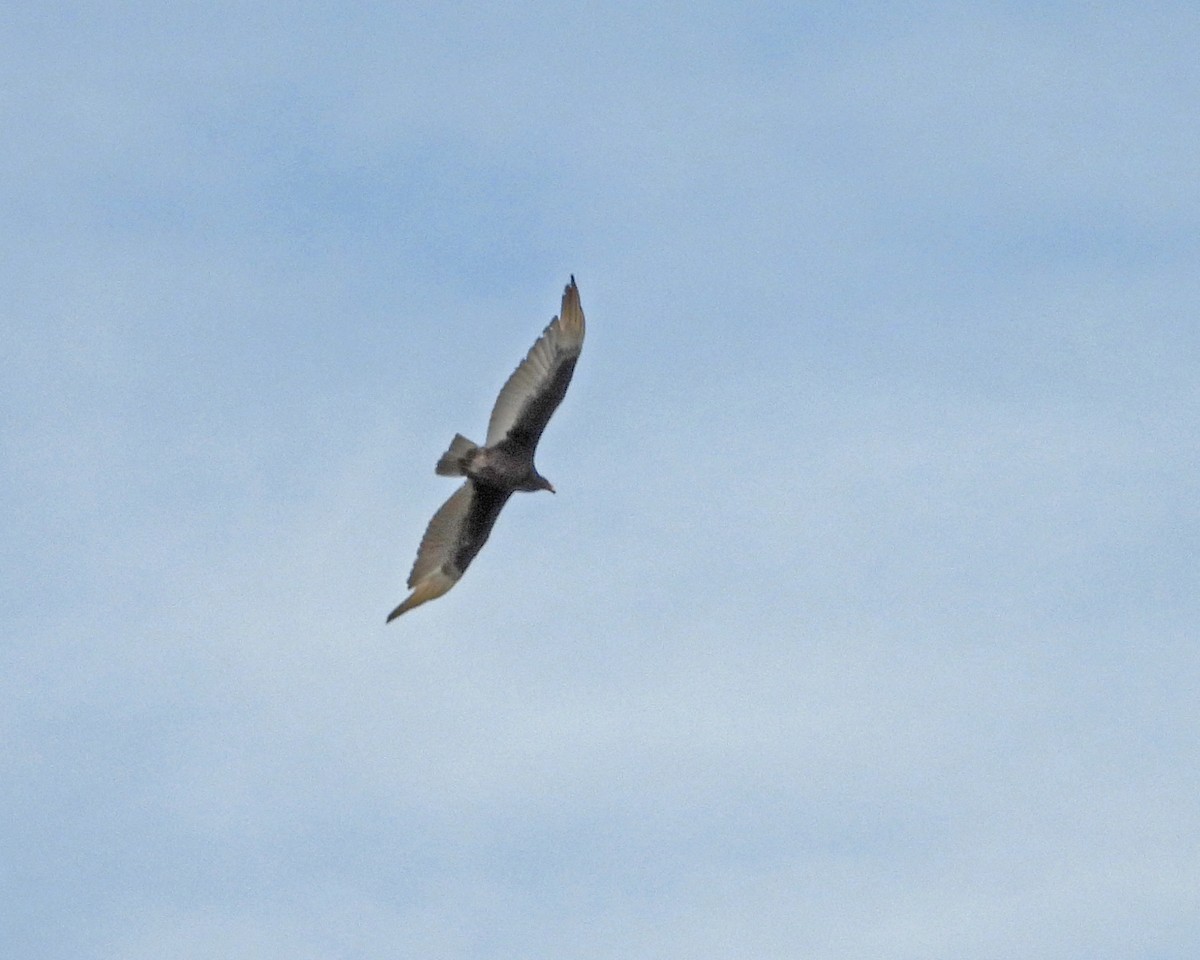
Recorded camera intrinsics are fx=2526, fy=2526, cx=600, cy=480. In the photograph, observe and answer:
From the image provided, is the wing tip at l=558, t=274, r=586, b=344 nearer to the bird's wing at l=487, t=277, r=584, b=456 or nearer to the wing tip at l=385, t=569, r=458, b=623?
the bird's wing at l=487, t=277, r=584, b=456

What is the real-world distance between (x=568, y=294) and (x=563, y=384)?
155cm

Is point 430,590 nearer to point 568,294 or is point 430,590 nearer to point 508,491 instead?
point 508,491

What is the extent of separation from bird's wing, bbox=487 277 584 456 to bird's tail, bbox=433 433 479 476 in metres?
0.73

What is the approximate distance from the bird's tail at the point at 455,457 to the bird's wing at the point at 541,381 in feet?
2.38

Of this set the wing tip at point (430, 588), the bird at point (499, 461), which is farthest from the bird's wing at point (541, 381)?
the wing tip at point (430, 588)

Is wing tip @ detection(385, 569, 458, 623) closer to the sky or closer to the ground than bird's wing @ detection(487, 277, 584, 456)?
closer to the ground

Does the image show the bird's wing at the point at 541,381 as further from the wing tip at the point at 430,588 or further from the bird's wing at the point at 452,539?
the wing tip at the point at 430,588

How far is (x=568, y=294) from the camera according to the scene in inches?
1714

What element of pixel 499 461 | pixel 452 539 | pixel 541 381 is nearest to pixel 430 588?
pixel 452 539

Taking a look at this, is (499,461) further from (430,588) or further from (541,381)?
(430,588)

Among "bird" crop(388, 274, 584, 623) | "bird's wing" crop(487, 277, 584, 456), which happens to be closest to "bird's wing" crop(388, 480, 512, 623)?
"bird" crop(388, 274, 584, 623)

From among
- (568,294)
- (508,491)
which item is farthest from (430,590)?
(568,294)

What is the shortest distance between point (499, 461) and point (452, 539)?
1.94 metres

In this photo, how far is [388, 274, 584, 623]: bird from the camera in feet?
142
